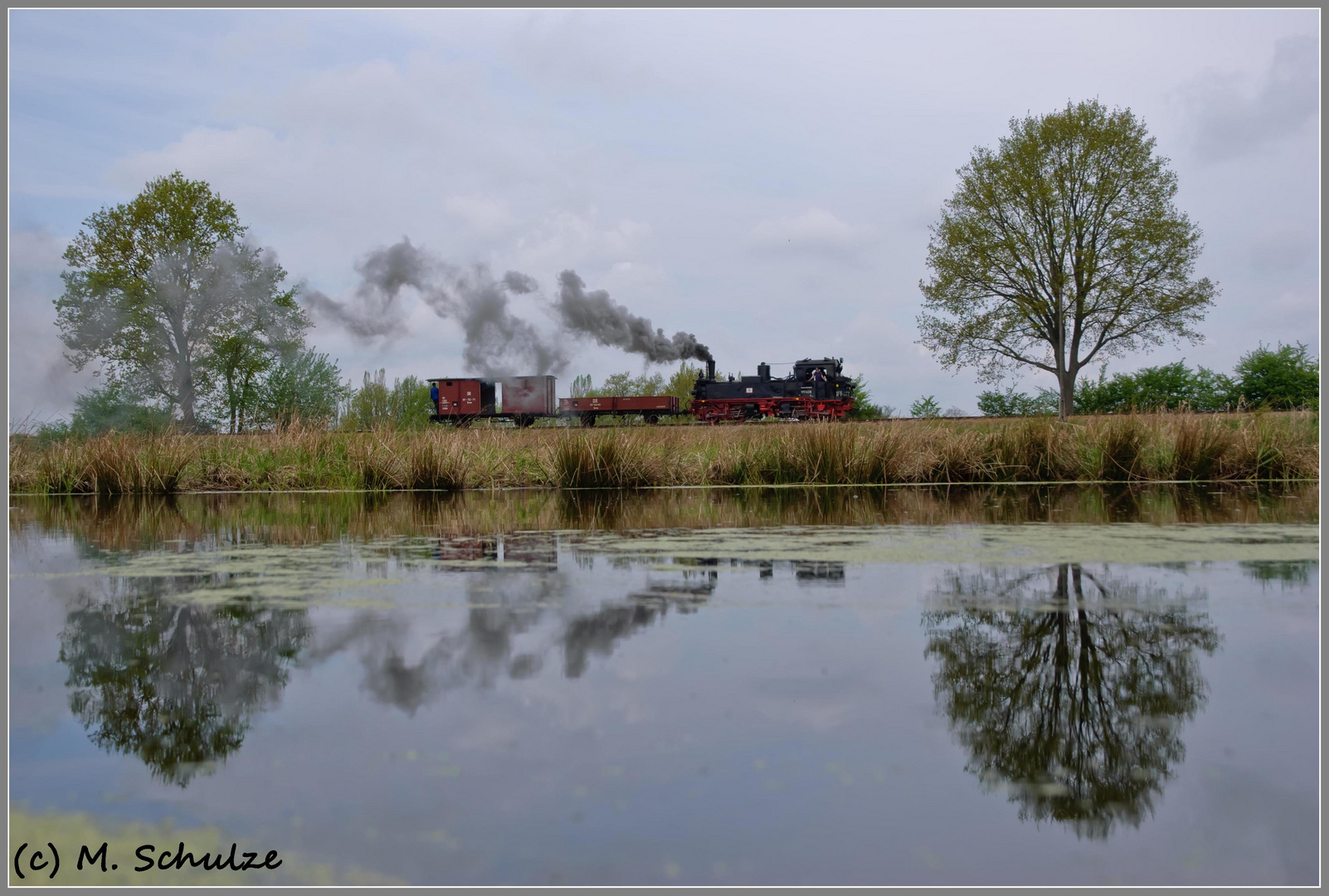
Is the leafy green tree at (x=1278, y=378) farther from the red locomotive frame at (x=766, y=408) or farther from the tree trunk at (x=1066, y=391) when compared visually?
the red locomotive frame at (x=766, y=408)

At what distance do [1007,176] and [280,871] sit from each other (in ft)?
96.6

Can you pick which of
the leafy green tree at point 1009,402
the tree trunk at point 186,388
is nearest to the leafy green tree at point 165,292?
the tree trunk at point 186,388

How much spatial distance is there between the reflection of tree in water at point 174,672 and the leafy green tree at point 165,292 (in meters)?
24.4

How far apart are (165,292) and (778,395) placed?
20847 millimetres

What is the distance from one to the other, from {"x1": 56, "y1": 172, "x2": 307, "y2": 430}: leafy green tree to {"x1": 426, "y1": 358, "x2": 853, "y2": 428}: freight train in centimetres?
683

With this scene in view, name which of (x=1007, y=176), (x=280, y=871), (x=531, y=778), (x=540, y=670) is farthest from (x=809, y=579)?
(x=1007, y=176)

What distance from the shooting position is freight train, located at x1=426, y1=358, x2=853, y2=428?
31.2 meters

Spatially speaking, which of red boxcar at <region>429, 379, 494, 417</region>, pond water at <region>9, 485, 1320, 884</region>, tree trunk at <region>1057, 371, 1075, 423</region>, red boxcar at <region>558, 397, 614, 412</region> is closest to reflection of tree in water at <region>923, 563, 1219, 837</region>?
pond water at <region>9, 485, 1320, 884</region>

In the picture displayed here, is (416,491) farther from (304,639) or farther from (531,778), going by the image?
(531,778)

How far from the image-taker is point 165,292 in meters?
26.2

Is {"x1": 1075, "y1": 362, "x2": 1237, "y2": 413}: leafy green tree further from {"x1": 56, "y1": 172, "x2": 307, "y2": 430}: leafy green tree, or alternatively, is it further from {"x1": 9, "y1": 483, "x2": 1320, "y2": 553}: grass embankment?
{"x1": 56, "y1": 172, "x2": 307, "y2": 430}: leafy green tree

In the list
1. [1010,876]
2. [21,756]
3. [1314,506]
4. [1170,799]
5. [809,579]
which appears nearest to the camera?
[1010,876]

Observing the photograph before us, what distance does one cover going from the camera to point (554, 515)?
293 inches

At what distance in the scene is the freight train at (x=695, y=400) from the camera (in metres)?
31.2
